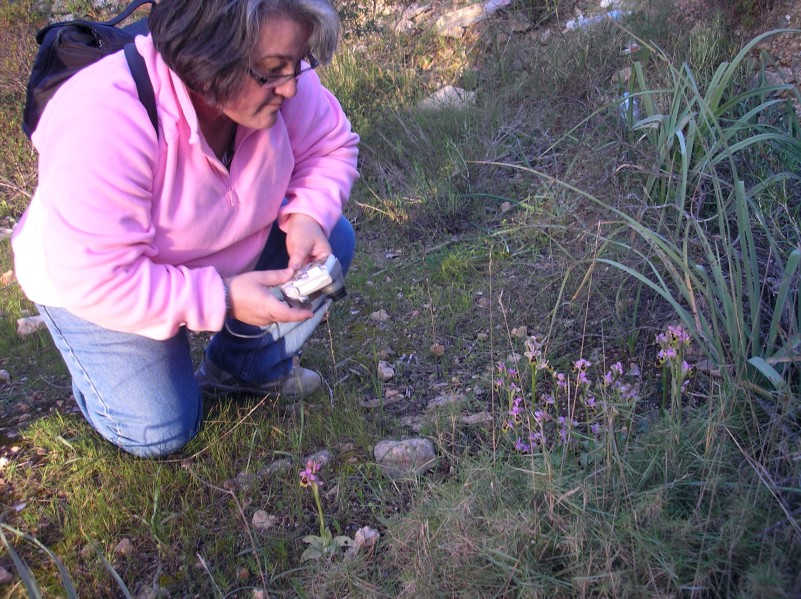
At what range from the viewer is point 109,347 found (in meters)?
1.98

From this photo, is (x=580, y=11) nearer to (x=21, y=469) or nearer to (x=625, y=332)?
(x=625, y=332)

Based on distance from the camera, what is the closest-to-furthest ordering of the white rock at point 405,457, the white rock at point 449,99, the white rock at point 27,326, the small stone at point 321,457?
the white rock at point 405,457 → the small stone at point 321,457 → the white rock at point 27,326 → the white rock at point 449,99

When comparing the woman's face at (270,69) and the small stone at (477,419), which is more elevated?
the woman's face at (270,69)

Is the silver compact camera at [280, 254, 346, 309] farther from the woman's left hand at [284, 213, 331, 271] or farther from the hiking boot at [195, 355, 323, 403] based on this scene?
the hiking boot at [195, 355, 323, 403]

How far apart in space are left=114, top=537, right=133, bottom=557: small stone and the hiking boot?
2.20ft

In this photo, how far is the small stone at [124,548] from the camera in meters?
1.79

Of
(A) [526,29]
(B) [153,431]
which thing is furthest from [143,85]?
(A) [526,29]

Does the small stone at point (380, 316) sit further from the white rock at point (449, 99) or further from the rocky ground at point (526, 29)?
the white rock at point (449, 99)

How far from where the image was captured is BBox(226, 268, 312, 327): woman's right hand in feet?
5.98

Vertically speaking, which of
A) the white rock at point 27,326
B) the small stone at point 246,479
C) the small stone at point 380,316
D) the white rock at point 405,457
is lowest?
the small stone at point 380,316

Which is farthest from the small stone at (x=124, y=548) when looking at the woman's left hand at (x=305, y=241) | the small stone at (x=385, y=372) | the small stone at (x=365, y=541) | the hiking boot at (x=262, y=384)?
the small stone at (x=385, y=372)

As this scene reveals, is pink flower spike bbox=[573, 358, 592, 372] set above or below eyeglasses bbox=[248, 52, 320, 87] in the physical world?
below

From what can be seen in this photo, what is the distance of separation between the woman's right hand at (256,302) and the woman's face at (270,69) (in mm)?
379

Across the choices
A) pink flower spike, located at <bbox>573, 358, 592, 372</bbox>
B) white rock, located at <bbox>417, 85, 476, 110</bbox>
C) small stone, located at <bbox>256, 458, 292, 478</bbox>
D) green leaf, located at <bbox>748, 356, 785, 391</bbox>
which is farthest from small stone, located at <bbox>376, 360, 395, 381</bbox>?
white rock, located at <bbox>417, 85, 476, 110</bbox>
